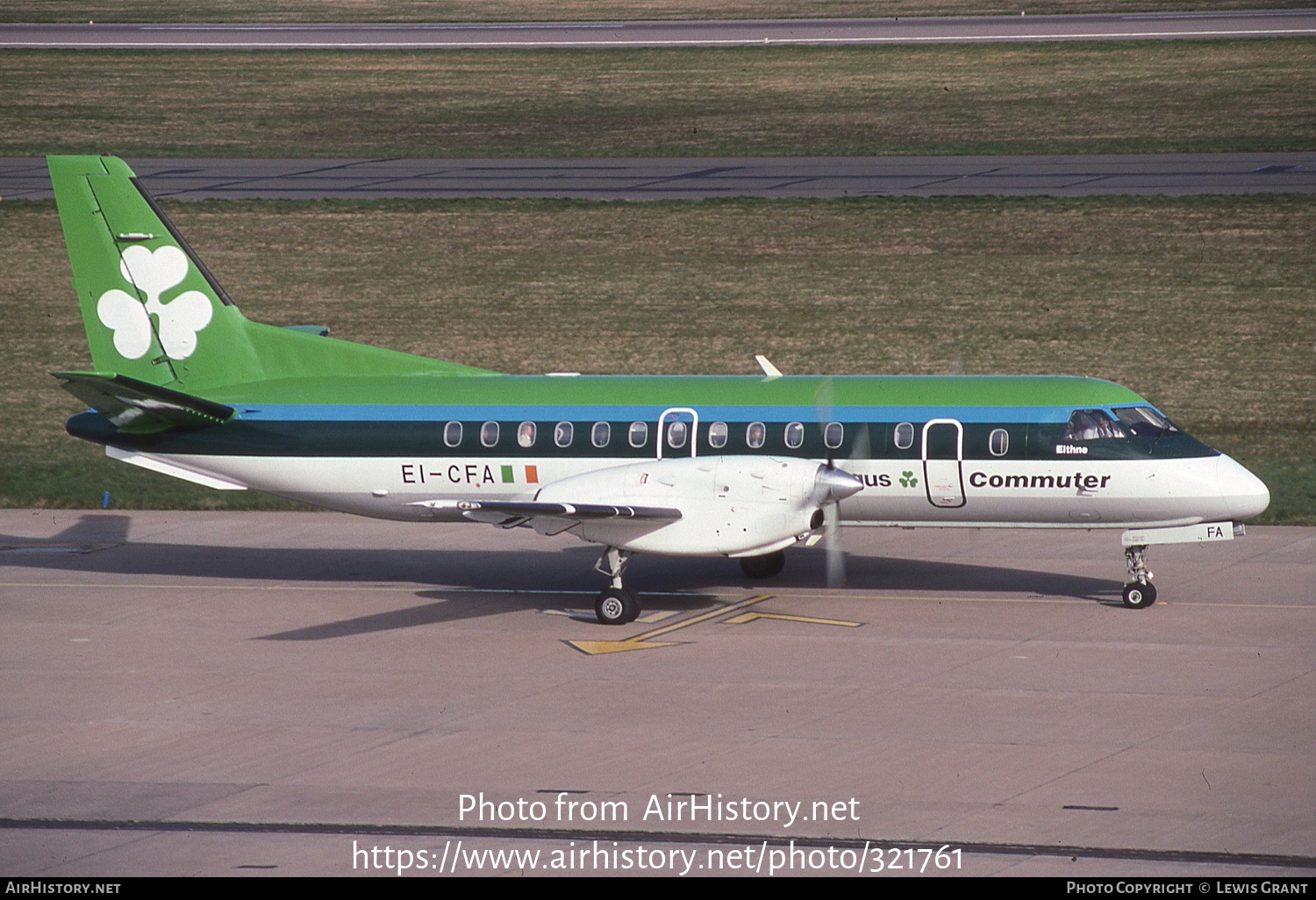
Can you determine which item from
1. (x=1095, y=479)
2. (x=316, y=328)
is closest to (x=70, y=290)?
(x=316, y=328)

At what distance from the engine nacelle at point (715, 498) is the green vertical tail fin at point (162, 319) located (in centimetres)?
467

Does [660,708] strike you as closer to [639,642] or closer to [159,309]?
[639,642]

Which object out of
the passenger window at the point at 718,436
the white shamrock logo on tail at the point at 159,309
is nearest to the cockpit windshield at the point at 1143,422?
the passenger window at the point at 718,436

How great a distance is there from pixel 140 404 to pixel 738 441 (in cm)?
859

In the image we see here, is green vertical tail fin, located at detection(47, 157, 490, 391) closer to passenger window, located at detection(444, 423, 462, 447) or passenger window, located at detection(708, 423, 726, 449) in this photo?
passenger window, located at detection(444, 423, 462, 447)

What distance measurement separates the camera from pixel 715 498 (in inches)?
829

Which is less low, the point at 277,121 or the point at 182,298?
the point at 277,121

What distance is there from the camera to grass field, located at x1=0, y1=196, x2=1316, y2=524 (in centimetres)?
3862

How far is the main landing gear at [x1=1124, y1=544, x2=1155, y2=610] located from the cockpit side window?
1.58 m

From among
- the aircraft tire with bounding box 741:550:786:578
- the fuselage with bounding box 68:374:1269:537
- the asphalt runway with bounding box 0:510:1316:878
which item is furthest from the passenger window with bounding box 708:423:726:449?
the aircraft tire with bounding box 741:550:786:578

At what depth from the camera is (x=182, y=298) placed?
24156 mm

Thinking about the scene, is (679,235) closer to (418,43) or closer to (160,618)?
(160,618)

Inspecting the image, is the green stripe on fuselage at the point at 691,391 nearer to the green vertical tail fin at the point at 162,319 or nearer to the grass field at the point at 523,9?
the green vertical tail fin at the point at 162,319

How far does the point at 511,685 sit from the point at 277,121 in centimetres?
4860
